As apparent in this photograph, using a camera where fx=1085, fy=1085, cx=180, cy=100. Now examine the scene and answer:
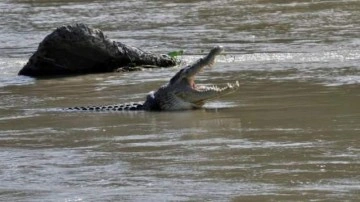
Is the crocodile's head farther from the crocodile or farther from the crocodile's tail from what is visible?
the crocodile's tail

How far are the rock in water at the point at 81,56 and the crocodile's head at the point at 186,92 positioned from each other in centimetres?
286

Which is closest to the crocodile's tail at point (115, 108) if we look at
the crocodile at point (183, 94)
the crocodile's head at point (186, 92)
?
the crocodile at point (183, 94)

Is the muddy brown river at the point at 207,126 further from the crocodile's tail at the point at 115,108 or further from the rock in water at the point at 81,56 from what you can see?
the rock in water at the point at 81,56

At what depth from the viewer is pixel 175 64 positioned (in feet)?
43.3

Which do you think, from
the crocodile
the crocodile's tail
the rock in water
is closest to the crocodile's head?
the crocodile

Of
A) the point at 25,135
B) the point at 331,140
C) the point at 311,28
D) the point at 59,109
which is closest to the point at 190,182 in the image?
the point at 331,140

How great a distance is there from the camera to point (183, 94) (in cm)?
1019

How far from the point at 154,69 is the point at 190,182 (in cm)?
704

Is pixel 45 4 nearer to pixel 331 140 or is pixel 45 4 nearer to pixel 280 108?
pixel 280 108

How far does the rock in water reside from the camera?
1327 centimetres

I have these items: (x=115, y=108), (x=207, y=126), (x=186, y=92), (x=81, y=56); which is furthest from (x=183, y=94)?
(x=81, y=56)

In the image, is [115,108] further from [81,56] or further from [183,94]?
[81,56]

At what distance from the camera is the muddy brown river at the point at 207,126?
600 centimetres

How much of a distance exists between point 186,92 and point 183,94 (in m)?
0.05
